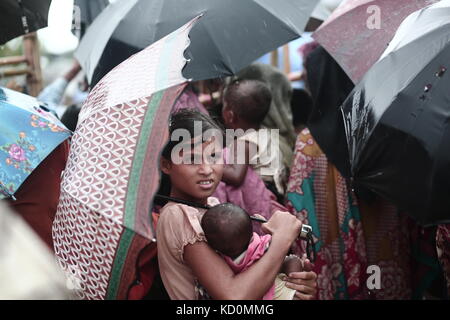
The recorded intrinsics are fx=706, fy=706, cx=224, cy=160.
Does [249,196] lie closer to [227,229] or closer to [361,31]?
[361,31]

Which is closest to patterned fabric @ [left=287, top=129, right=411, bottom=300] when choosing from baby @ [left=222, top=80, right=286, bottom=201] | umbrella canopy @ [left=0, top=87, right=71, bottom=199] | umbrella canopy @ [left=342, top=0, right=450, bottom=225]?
baby @ [left=222, top=80, right=286, bottom=201]

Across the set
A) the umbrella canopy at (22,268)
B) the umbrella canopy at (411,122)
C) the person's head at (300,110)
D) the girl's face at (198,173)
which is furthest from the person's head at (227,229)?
the person's head at (300,110)

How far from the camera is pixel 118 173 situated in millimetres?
2453

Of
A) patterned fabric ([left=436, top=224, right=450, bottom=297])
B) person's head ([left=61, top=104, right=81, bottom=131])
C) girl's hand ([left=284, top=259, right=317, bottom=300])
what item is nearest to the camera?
girl's hand ([left=284, top=259, right=317, bottom=300])

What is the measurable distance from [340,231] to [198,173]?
1885 mm

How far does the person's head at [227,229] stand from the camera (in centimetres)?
266

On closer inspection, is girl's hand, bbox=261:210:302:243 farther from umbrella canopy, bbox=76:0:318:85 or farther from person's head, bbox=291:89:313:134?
person's head, bbox=291:89:313:134

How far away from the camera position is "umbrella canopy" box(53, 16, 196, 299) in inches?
94.4

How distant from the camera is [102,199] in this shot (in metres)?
2.46

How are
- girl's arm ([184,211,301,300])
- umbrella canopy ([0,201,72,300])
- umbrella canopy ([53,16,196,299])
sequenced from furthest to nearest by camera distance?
girl's arm ([184,211,301,300]), umbrella canopy ([53,16,196,299]), umbrella canopy ([0,201,72,300])

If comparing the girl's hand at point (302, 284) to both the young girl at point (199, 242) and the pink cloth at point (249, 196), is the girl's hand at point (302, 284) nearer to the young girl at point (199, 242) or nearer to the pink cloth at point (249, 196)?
the young girl at point (199, 242)

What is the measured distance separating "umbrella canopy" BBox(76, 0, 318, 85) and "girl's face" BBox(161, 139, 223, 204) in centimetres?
86

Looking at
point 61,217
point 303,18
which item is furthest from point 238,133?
point 61,217

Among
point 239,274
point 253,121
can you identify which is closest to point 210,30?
point 253,121
